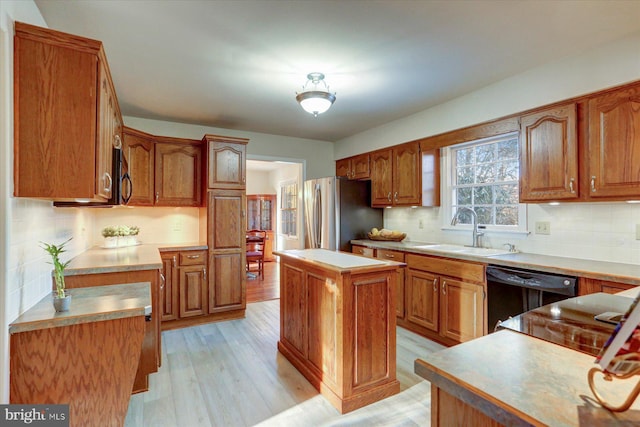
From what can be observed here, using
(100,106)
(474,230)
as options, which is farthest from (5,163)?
(474,230)

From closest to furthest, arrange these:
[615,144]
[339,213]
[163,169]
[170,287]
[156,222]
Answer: [615,144] < [170,287] < [163,169] < [156,222] < [339,213]

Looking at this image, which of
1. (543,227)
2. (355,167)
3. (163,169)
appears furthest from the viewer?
(355,167)

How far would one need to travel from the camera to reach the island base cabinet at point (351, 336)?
205 cm

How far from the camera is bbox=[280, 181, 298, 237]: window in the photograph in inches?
275

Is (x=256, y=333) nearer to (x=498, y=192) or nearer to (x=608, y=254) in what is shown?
(x=498, y=192)

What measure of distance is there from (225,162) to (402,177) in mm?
2206

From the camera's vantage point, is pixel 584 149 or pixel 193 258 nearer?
pixel 584 149

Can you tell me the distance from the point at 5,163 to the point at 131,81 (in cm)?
184

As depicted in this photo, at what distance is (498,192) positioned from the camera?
3.23 metres

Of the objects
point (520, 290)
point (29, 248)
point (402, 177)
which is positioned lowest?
point (520, 290)

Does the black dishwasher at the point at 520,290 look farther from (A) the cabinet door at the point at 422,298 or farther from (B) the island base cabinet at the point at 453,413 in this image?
(B) the island base cabinet at the point at 453,413

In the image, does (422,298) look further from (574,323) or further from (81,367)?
(81,367)

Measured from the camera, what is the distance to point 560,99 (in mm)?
2500

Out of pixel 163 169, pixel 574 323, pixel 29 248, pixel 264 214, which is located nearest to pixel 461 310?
pixel 574 323
